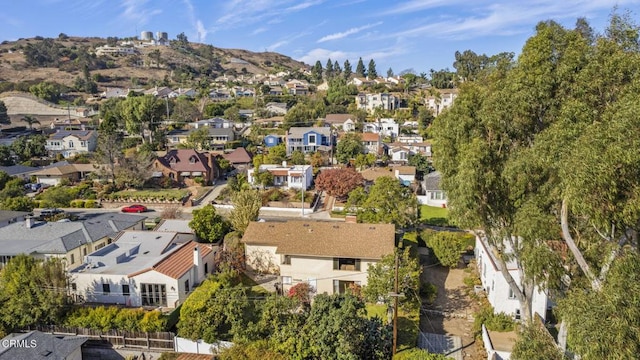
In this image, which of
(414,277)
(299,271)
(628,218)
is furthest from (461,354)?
(628,218)

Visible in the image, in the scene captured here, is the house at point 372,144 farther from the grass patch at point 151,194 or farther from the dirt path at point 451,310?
the dirt path at point 451,310

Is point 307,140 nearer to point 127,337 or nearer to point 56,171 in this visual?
point 56,171

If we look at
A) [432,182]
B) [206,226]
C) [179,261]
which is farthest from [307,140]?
[179,261]

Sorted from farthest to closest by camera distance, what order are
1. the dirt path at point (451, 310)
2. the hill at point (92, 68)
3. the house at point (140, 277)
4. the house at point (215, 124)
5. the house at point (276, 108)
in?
the hill at point (92, 68) → the house at point (276, 108) → the house at point (215, 124) → the house at point (140, 277) → the dirt path at point (451, 310)

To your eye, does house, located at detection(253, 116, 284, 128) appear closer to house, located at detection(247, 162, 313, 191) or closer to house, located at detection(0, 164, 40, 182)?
house, located at detection(247, 162, 313, 191)

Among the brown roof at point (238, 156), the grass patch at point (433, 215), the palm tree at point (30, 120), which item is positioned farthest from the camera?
the palm tree at point (30, 120)

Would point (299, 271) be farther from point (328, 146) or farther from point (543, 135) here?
point (328, 146)

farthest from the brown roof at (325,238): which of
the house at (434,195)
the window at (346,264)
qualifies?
the house at (434,195)

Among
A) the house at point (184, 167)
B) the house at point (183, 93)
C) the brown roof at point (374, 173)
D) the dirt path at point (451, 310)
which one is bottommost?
the dirt path at point (451, 310)
